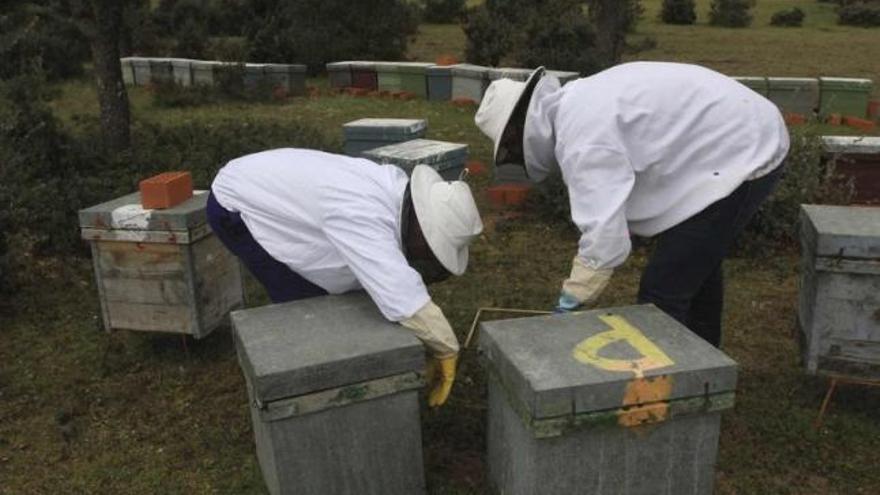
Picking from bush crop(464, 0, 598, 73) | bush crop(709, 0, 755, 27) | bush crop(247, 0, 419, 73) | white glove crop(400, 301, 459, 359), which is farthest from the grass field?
bush crop(709, 0, 755, 27)

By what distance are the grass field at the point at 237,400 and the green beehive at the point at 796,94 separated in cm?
499

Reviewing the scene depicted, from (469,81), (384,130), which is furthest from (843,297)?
(469,81)

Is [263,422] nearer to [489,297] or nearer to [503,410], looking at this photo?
[503,410]

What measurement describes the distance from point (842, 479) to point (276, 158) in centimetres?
242

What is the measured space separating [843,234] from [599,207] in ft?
3.38

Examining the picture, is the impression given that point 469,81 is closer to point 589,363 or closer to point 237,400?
point 237,400

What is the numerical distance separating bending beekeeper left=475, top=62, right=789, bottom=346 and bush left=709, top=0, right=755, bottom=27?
20781 millimetres

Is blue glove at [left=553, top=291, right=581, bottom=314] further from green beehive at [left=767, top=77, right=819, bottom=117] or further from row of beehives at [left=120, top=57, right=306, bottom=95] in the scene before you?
row of beehives at [left=120, top=57, right=306, bottom=95]

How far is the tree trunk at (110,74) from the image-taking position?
22.0 ft

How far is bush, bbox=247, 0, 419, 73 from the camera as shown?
13617mm

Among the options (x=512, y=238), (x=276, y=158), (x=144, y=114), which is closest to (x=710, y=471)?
(x=276, y=158)

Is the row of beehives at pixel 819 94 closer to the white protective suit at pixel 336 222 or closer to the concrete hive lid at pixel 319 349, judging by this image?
the white protective suit at pixel 336 222

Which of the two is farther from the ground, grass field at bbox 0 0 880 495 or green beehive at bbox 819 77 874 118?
green beehive at bbox 819 77 874 118

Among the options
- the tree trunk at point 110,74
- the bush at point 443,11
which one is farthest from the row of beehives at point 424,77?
the bush at point 443,11
